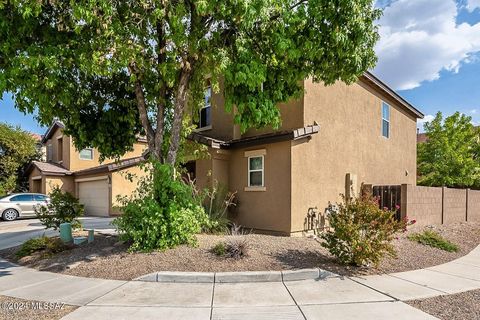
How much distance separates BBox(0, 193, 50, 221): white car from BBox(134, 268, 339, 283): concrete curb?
15.1 metres

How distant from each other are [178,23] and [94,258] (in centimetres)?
562

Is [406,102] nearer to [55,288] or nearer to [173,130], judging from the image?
[173,130]

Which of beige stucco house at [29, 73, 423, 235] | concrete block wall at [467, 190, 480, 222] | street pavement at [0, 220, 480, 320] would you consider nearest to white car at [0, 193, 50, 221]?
beige stucco house at [29, 73, 423, 235]

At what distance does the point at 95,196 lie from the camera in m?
20.3

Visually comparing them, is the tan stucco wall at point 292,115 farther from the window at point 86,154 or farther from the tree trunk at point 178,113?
the window at point 86,154

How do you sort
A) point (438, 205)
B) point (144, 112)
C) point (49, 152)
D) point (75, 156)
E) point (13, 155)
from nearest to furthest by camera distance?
point (144, 112) → point (438, 205) → point (75, 156) → point (13, 155) → point (49, 152)

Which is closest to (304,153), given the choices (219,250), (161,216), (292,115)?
(292,115)

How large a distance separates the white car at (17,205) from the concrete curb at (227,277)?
15.1 metres

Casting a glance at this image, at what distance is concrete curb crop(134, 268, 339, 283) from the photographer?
6172mm

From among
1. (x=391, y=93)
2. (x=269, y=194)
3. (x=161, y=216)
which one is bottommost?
(x=161, y=216)

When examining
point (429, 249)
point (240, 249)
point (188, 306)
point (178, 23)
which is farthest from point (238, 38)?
point (429, 249)

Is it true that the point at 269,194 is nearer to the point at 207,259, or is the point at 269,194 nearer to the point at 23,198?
the point at 207,259

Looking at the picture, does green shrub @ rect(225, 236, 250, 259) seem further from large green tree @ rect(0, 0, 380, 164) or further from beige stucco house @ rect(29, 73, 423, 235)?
beige stucco house @ rect(29, 73, 423, 235)

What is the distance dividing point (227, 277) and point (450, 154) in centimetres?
2212
